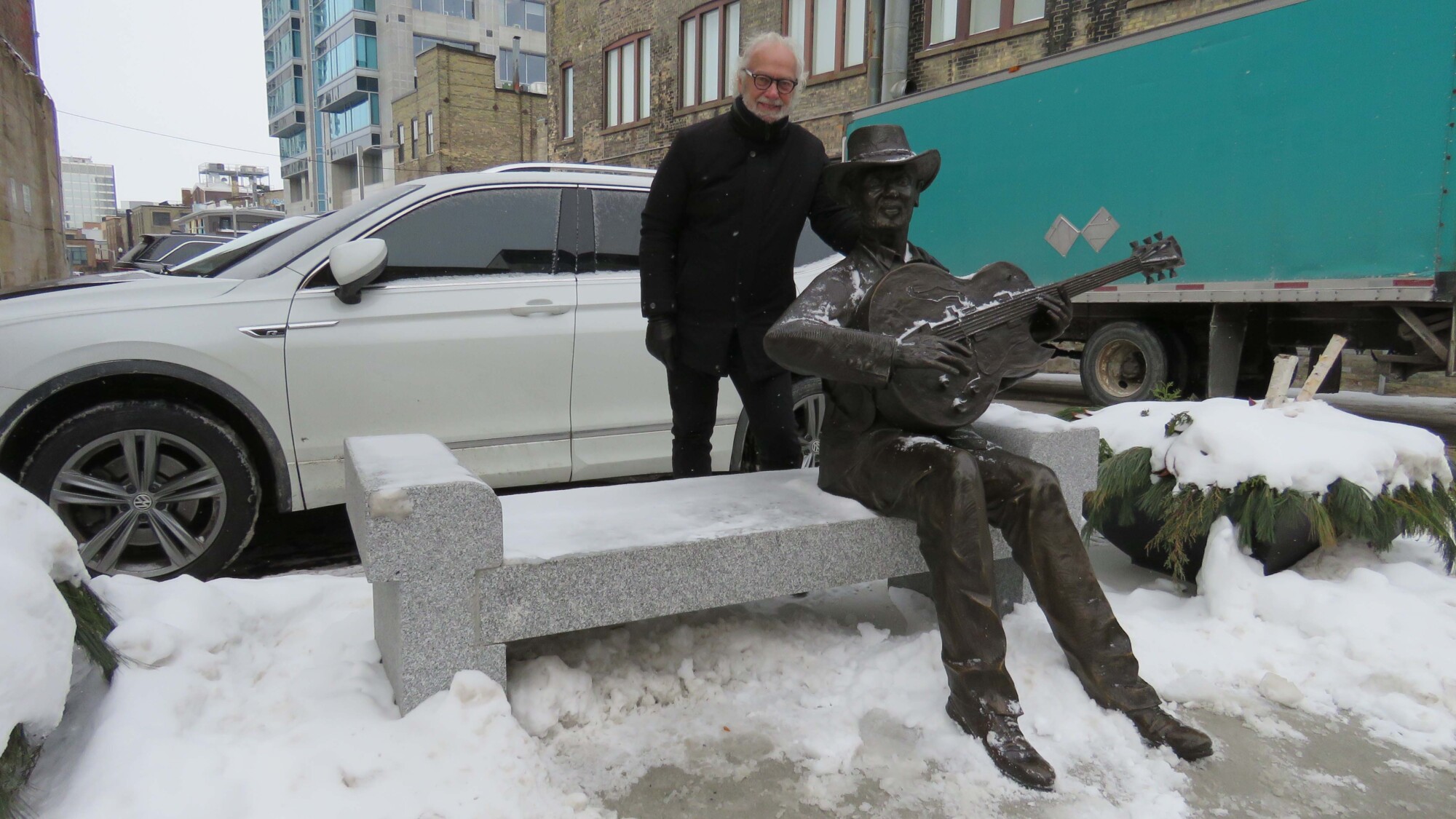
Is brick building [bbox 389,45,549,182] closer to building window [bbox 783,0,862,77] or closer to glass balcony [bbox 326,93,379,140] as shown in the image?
glass balcony [bbox 326,93,379,140]

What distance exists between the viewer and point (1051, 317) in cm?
291

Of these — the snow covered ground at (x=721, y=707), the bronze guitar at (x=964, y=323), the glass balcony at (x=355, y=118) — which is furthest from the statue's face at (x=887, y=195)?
the glass balcony at (x=355, y=118)

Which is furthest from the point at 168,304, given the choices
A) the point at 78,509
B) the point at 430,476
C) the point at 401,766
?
the point at 401,766

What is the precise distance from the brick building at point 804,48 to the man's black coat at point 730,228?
19.8ft

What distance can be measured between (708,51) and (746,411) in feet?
59.4

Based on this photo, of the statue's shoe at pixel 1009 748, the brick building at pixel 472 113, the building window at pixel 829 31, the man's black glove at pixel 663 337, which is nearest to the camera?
the statue's shoe at pixel 1009 748

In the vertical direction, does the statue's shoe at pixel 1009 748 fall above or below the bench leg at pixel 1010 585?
below

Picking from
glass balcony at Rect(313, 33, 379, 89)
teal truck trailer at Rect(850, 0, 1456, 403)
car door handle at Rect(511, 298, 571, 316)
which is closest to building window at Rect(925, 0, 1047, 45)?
teal truck trailer at Rect(850, 0, 1456, 403)

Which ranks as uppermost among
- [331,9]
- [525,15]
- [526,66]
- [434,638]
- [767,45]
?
[331,9]

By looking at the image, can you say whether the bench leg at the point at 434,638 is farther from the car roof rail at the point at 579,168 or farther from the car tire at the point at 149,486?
the car roof rail at the point at 579,168

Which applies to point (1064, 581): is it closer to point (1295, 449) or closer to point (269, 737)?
point (1295, 449)

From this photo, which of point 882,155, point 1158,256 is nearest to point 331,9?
point 882,155

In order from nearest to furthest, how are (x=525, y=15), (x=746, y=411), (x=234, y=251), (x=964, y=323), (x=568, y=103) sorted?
(x=964, y=323) → (x=746, y=411) → (x=234, y=251) → (x=568, y=103) → (x=525, y=15)

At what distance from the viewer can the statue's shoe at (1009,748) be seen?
7.44 ft
